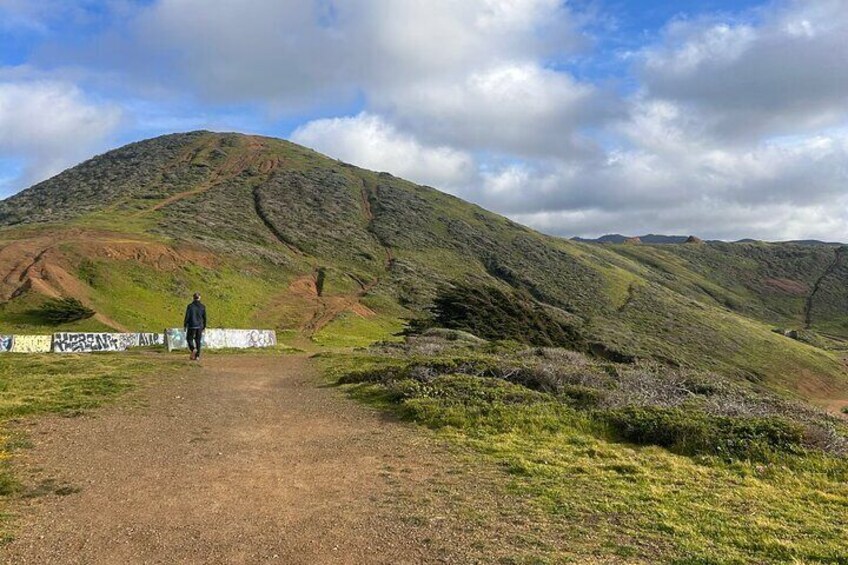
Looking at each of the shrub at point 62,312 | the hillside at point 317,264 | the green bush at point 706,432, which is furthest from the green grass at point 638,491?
the hillside at point 317,264

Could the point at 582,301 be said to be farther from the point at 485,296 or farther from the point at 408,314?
A: the point at 485,296

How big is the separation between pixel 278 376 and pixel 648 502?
508 inches

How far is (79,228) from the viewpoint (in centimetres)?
4981

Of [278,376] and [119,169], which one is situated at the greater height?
[119,169]

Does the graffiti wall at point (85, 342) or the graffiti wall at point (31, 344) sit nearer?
the graffiti wall at point (31, 344)

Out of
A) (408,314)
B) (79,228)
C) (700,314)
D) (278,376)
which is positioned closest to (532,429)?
(278,376)

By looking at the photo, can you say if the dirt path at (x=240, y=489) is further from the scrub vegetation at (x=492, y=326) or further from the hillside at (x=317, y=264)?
the hillside at (x=317, y=264)

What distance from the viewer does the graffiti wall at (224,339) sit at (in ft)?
81.3

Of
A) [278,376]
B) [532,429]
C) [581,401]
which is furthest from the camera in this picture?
[278,376]

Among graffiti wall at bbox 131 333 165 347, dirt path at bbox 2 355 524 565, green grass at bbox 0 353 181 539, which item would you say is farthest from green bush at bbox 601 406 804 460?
graffiti wall at bbox 131 333 165 347

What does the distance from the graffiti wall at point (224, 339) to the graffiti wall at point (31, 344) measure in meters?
4.70

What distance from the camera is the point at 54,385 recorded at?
14008 millimetres

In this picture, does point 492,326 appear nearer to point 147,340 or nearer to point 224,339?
point 224,339

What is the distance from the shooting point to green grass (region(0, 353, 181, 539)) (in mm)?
8719
